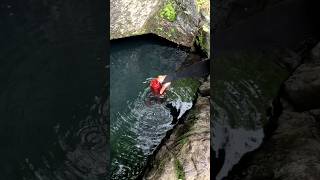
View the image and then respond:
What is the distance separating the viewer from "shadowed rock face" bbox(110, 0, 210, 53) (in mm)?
11969

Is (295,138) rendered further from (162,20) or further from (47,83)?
(162,20)

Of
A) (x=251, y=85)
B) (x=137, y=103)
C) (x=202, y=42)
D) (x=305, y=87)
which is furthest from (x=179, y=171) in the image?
(x=202, y=42)

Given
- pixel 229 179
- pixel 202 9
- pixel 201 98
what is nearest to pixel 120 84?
pixel 201 98

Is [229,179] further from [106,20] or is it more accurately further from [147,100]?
[147,100]

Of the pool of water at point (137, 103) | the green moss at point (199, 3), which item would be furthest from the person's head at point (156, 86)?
the green moss at point (199, 3)

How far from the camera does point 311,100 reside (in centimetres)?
355

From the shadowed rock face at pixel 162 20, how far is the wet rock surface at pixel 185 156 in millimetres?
5498

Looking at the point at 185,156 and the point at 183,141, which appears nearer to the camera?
the point at 185,156

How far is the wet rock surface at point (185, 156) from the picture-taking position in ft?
17.5

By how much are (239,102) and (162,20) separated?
9.82 m

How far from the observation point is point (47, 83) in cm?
203

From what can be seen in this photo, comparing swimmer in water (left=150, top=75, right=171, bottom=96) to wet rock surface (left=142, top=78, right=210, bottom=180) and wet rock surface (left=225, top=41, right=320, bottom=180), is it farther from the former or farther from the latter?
wet rock surface (left=225, top=41, right=320, bottom=180)

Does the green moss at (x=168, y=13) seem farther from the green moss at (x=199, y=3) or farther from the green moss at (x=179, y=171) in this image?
the green moss at (x=179, y=171)

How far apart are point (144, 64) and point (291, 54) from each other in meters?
8.58
